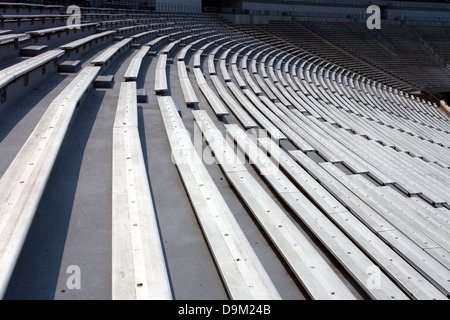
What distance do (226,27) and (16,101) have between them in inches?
634

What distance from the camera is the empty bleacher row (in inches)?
78.7

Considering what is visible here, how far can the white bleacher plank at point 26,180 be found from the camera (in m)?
1.82

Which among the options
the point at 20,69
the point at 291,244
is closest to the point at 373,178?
the point at 291,244

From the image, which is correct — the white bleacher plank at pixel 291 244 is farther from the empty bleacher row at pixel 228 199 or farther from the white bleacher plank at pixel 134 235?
the white bleacher plank at pixel 134 235

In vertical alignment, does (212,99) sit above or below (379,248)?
above

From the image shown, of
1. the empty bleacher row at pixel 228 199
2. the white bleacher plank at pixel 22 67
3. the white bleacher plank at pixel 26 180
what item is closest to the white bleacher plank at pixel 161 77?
the empty bleacher row at pixel 228 199

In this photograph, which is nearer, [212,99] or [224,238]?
[224,238]

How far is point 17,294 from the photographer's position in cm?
179

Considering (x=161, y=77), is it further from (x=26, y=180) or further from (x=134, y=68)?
(x=26, y=180)

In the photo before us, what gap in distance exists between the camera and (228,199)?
9.63ft

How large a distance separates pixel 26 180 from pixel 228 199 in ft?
4.10
